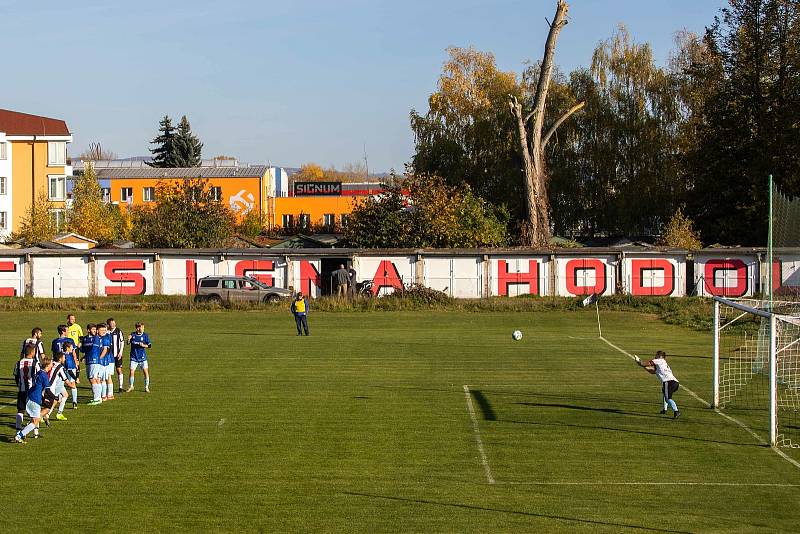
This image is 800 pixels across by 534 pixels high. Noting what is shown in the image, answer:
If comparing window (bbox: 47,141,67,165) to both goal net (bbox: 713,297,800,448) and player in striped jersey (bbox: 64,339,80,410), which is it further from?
player in striped jersey (bbox: 64,339,80,410)

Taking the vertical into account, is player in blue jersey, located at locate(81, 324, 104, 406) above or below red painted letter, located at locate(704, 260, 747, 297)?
below

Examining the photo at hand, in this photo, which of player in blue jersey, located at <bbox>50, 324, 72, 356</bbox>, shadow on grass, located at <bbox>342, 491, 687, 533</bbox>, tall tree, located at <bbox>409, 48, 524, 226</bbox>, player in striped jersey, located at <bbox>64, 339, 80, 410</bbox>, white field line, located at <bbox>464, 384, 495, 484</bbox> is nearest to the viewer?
shadow on grass, located at <bbox>342, 491, 687, 533</bbox>

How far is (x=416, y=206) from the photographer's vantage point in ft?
212

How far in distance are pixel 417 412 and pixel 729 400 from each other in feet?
26.4

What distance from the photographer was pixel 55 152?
94.7 m

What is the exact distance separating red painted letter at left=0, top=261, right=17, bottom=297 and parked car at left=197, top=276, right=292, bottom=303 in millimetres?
11385

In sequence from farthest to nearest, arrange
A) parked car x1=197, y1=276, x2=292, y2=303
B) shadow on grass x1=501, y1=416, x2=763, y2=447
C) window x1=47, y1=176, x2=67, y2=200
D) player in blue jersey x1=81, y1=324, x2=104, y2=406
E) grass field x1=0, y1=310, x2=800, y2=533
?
window x1=47, y1=176, x2=67, y2=200
parked car x1=197, y1=276, x2=292, y2=303
player in blue jersey x1=81, y1=324, x2=104, y2=406
shadow on grass x1=501, y1=416, x2=763, y2=447
grass field x1=0, y1=310, x2=800, y2=533

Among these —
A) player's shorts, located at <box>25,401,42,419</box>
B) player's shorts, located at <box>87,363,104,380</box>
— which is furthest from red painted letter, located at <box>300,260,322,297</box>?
player's shorts, located at <box>25,401,42,419</box>

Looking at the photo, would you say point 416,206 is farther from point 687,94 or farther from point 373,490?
point 373,490

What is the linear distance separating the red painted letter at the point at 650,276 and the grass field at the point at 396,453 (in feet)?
73.0

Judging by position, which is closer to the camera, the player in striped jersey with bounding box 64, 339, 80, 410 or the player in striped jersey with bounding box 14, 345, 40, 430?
the player in striped jersey with bounding box 14, 345, 40, 430

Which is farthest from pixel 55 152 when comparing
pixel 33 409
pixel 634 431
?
pixel 634 431

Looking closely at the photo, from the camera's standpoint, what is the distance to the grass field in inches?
575

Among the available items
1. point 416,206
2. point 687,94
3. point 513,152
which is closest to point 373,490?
point 416,206
